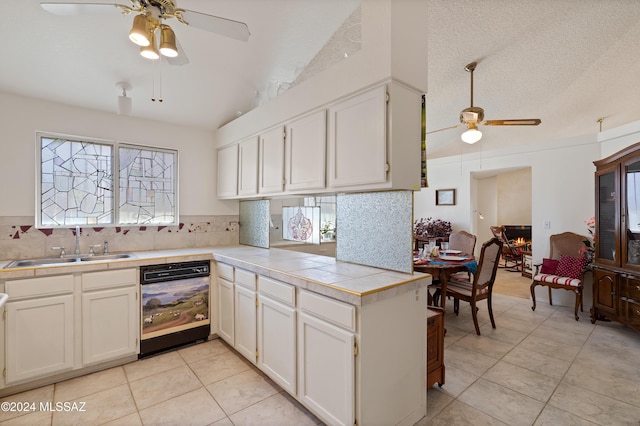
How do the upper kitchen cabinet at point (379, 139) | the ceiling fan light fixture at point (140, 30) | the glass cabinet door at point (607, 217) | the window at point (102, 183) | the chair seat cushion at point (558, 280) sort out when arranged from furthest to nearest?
1. the chair seat cushion at point (558, 280)
2. the glass cabinet door at point (607, 217)
3. the window at point (102, 183)
4. the upper kitchen cabinet at point (379, 139)
5. the ceiling fan light fixture at point (140, 30)

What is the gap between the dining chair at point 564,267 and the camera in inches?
146

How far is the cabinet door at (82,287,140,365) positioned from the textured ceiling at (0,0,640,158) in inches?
75.2

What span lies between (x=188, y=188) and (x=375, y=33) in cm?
279

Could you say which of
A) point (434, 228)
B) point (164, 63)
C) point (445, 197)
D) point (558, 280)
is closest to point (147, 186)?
point (164, 63)

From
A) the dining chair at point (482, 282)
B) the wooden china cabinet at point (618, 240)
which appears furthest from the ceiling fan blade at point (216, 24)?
the wooden china cabinet at point (618, 240)

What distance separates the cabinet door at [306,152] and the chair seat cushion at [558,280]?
367 centimetres

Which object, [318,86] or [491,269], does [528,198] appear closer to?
[491,269]

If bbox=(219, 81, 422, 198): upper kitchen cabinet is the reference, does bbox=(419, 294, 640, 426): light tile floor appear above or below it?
below

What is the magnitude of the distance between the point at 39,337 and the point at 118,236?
1.12 m

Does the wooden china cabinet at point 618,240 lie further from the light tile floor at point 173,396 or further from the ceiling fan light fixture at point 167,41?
the ceiling fan light fixture at point 167,41

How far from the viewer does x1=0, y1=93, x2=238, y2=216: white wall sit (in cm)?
260

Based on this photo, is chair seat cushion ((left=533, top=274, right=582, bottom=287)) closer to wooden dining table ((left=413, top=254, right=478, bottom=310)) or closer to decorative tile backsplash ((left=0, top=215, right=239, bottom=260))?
wooden dining table ((left=413, top=254, right=478, bottom=310))

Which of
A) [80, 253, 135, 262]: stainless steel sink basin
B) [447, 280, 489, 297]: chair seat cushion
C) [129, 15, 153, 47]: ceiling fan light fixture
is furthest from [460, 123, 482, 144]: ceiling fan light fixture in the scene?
[80, 253, 135, 262]: stainless steel sink basin

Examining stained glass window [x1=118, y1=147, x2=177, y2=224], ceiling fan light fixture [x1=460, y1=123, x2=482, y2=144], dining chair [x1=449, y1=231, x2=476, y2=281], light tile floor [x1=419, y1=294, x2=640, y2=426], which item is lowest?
light tile floor [x1=419, y1=294, x2=640, y2=426]
